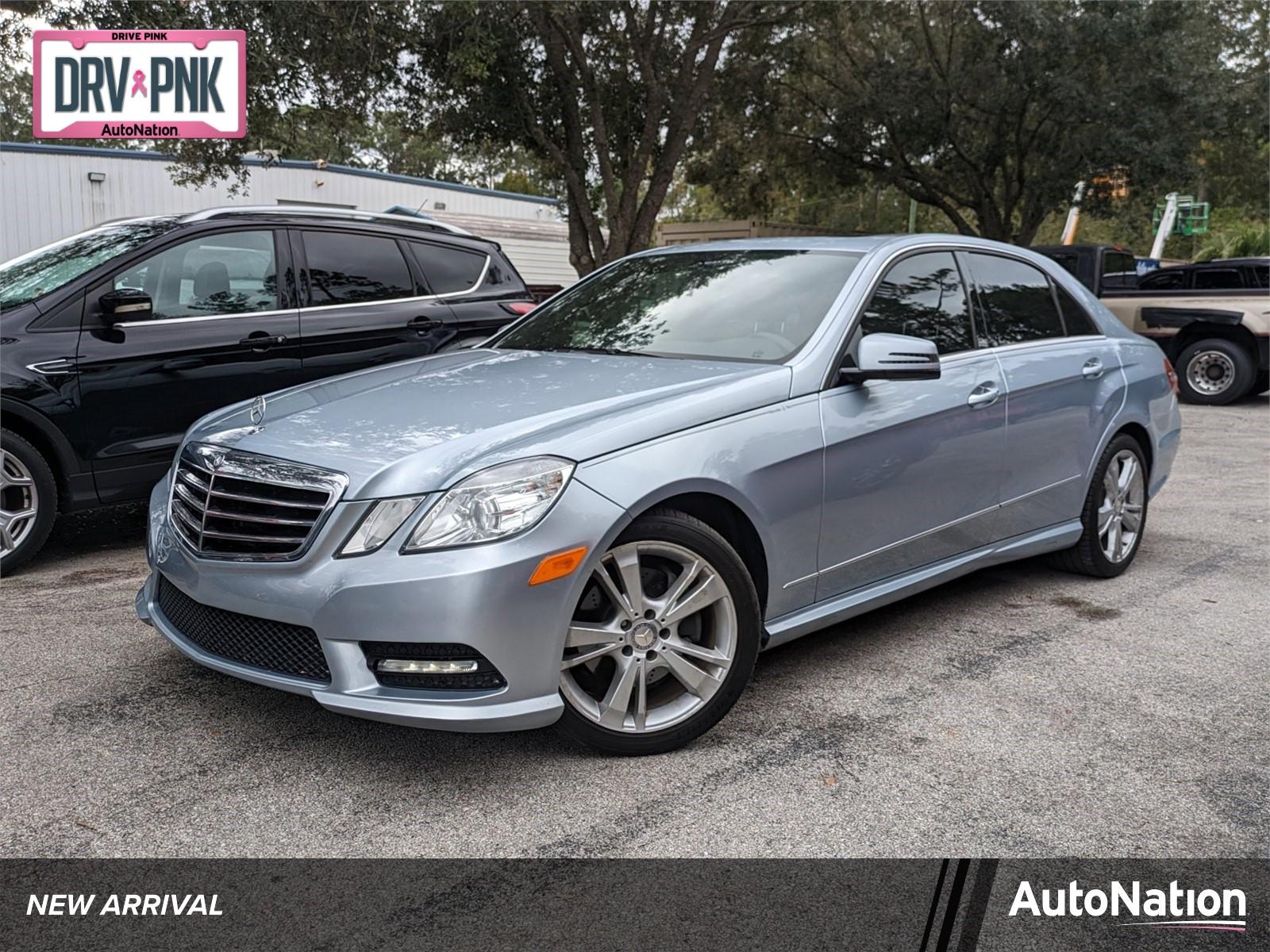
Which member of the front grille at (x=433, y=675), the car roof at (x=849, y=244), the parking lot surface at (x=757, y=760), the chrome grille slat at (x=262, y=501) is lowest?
the parking lot surface at (x=757, y=760)

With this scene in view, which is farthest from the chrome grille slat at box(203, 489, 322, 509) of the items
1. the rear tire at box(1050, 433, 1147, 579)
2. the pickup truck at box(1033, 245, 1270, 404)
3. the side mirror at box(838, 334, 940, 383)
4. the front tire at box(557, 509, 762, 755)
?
the pickup truck at box(1033, 245, 1270, 404)

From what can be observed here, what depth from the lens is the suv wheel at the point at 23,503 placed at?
5.52m

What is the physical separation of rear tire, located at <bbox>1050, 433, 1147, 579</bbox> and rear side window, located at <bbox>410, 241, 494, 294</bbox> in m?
3.87

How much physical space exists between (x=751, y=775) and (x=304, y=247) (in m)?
4.51

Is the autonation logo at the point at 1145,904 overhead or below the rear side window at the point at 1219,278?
below

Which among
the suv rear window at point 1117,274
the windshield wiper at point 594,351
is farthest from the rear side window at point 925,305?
the suv rear window at point 1117,274

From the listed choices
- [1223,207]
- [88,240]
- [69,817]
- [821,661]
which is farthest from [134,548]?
[1223,207]

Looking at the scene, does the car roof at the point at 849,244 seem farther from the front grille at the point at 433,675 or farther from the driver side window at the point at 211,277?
the driver side window at the point at 211,277

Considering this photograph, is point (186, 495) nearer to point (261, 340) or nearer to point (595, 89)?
point (261, 340)

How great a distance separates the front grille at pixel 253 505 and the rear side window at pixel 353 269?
3195mm

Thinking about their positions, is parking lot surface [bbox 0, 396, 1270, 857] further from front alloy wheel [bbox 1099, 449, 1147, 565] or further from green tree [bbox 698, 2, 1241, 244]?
green tree [bbox 698, 2, 1241, 244]

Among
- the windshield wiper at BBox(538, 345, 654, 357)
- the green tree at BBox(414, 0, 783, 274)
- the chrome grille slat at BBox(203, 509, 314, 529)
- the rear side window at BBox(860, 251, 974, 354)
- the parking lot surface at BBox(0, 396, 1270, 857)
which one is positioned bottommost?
the parking lot surface at BBox(0, 396, 1270, 857)

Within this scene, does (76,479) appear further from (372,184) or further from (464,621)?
(372,184)

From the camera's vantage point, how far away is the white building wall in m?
23.6
